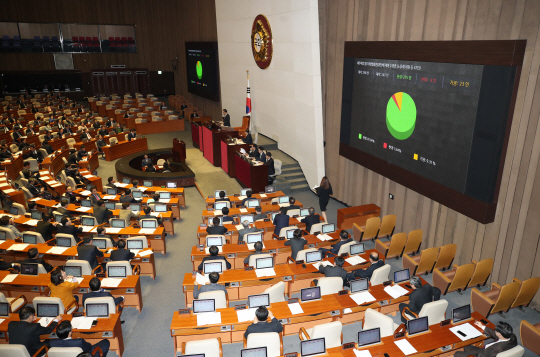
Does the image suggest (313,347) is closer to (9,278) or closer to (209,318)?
(209,318)

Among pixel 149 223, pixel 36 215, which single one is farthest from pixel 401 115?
pixel 36 215

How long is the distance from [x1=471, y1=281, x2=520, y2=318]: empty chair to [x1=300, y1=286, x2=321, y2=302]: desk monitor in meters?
3.05

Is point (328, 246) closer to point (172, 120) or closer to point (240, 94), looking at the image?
point (240, 94)

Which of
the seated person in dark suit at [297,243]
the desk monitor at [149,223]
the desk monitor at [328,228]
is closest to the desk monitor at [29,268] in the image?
the desk monitor at [149,223]

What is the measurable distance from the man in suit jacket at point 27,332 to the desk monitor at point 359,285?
5.06 metres

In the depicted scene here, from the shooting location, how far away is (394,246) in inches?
358

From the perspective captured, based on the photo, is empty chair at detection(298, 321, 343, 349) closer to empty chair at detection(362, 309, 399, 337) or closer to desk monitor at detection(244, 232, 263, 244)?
empty chair at detection(362, 309, 399, 337)

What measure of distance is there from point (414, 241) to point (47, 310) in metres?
7.75

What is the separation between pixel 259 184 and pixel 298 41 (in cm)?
535

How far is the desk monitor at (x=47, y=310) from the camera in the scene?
626 centimetres

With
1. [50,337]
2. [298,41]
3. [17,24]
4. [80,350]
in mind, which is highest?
[17,24]

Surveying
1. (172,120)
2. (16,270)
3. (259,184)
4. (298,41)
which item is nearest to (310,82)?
(298,41)

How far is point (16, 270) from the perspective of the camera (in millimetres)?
7711

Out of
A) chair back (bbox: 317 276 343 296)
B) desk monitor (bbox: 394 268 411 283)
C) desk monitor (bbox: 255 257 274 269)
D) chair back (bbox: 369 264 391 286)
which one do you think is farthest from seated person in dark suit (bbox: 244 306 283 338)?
desk monitor (bbox: 394 268 411 283)
